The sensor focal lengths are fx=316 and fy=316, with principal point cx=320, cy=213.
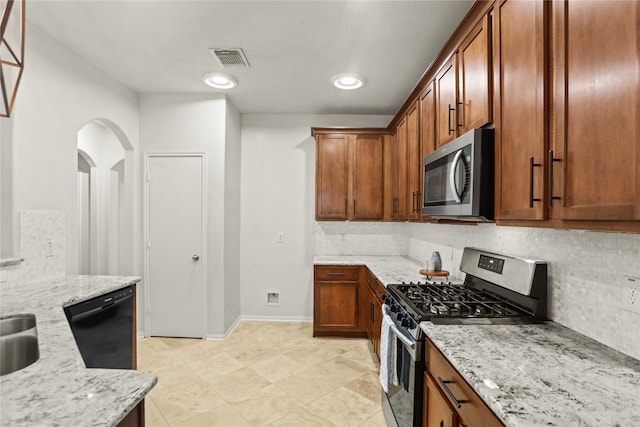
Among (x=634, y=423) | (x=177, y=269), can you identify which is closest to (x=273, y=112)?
(x=177, y=269)

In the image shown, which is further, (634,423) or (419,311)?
(419,311)

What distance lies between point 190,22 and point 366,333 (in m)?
3.30

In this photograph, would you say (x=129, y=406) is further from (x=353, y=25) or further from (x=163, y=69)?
(x=163, y=69)

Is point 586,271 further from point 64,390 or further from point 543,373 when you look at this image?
point 64,390

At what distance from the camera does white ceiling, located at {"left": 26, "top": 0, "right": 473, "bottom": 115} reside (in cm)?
207

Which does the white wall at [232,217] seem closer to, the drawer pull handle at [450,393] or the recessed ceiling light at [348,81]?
the recessed ceiling light at [348,81]

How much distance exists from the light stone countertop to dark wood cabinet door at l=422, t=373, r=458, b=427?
21 centimetres

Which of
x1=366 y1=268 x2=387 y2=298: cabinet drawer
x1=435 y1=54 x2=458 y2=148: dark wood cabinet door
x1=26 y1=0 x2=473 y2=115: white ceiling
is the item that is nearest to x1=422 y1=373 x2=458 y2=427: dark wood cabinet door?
x1=366 y1=268 x2=387 y2=298: cabinet drawer

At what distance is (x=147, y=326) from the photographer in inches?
141

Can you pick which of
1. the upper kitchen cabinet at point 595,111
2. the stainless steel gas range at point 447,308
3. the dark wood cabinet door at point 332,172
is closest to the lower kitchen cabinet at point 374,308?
the stainless steel gas range at point 447,308

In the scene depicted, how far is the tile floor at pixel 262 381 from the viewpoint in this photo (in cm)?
220

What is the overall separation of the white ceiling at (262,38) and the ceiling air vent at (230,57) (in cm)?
6

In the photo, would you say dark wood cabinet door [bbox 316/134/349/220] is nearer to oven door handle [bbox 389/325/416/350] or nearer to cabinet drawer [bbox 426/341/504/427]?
oven door handle [bbox 389/325/416/350]

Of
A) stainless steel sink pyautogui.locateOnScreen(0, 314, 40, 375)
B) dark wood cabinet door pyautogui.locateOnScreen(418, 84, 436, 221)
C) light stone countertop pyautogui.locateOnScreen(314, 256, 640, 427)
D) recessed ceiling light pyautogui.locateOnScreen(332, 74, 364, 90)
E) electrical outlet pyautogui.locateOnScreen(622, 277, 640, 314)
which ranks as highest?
recessed ceiling light pyautogui.locateOnScreen(332, 74, 364, 90)
